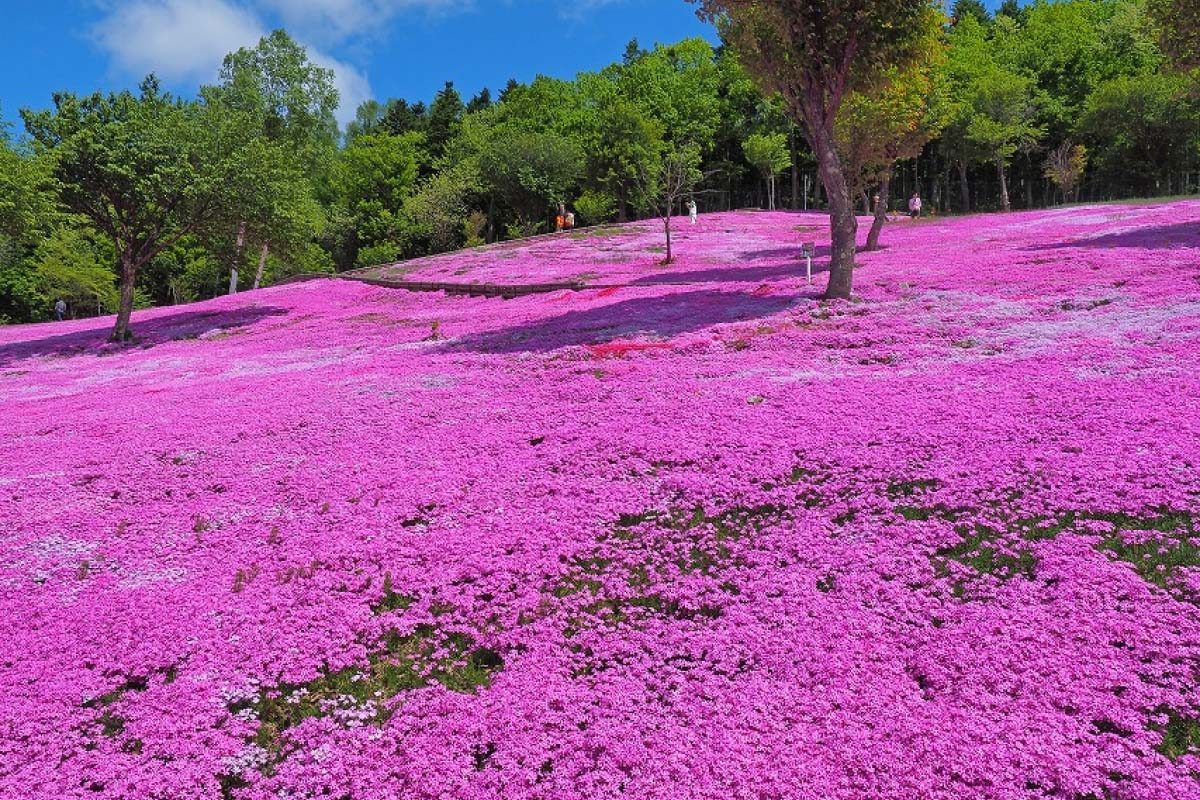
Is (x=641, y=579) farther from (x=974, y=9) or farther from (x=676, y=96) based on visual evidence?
(x=974, y=9)

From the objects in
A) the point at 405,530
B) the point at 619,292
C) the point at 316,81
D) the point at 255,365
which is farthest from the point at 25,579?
the point at 316,81

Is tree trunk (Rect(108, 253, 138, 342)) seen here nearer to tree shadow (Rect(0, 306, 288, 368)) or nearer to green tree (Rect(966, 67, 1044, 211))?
tree shadow (Rect(0, 306, 288, 368))

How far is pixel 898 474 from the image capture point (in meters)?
8.63

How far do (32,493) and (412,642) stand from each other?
8050mm

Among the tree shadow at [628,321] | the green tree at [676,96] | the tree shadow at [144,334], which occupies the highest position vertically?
the green tree at [676,96]

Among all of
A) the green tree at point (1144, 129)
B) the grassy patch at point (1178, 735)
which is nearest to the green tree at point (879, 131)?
the grassy patch at point (1178, 735)

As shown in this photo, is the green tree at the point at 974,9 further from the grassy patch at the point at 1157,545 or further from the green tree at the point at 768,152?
the grassy patch at the point at 1157,545

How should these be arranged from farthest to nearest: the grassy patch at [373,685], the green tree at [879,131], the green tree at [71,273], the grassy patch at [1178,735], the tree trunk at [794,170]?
1. the tree trunk at [794,170]
2. the green tree at [71,273]
3. the green tree at [879,131]
4. the grassy patch at [373,685]
5. the grassy patch at [1178,735]

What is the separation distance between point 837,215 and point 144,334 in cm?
3064

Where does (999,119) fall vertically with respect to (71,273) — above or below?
above

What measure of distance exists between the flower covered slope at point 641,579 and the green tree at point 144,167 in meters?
18.4

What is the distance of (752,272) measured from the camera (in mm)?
30344

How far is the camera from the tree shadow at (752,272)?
28.1 meters

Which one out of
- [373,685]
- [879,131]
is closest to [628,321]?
[373,685]
